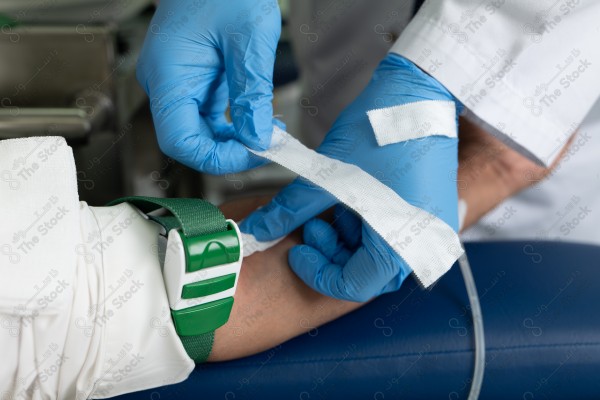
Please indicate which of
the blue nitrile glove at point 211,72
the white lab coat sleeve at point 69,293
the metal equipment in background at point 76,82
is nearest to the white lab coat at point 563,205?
the blue nitrile glove at point 211,72

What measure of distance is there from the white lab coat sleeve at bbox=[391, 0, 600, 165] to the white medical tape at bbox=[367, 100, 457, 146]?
0.05 meters

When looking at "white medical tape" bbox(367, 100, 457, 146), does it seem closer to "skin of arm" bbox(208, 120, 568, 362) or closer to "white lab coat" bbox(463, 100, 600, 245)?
"skin of arm" bbox(208, 120, 568, 362)

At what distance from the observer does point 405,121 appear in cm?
89

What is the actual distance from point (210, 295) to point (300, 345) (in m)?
0.20

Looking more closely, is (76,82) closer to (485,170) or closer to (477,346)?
(485,170)

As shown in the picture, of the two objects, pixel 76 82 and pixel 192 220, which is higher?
pixel 192 220

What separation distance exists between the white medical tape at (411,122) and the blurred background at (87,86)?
0.83m

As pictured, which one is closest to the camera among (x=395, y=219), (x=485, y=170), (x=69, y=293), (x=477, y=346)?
(x=69, y=293)

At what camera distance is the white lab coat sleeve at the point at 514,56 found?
94 centimetres

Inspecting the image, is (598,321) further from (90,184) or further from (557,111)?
(90,184)

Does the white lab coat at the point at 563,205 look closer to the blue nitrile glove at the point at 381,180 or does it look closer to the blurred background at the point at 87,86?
the blue nitrile glove at the point at 381,180

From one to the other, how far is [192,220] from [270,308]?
22 cm

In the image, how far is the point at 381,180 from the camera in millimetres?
884

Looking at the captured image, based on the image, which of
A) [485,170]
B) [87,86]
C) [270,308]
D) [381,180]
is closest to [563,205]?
[485,170]
